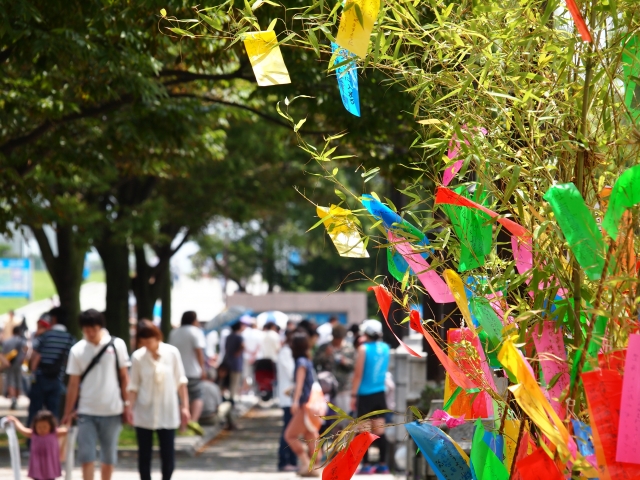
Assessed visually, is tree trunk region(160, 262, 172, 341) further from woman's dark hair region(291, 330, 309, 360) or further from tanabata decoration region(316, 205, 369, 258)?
tanabata decoration region(316, 205, 369, 258)

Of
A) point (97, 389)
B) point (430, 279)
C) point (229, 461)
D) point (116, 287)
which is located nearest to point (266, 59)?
point (430, 279)

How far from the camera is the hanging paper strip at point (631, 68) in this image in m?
2.52

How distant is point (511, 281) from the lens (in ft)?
8.79

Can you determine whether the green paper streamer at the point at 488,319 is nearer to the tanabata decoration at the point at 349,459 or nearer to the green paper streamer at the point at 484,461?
the green paper streamer at the point at 484,461

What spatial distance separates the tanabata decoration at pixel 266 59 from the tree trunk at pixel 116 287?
1653 cm

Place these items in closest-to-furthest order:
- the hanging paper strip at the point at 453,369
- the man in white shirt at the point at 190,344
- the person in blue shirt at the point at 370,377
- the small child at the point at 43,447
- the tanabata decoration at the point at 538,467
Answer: the tanabata decoration at the point at 538,467 → the hanging paper strip at the point at 453,369 → the small child at the point at 43,447 → the person in blue shirt at the point at 370,377 → the man in white shirt at the point at 190,344

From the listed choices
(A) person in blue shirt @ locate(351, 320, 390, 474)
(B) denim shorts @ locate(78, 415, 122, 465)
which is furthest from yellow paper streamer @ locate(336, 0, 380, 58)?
(A) person in blue shirt @ locate(351, 320, 390, 474)

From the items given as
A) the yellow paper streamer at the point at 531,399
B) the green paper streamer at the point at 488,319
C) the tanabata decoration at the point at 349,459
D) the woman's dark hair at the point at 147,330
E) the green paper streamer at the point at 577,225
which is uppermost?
the green paper streamer at the point at 577,225

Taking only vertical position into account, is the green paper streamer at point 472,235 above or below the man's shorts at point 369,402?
above

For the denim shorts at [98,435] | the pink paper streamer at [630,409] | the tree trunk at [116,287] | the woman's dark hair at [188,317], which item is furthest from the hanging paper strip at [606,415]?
the tree trunk at [116,287]

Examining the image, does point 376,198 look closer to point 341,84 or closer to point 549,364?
point 341,84

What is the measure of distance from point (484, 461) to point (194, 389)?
40.6ft

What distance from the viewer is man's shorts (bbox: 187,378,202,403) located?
575 inches

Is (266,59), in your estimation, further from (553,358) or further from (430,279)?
(553,358)
